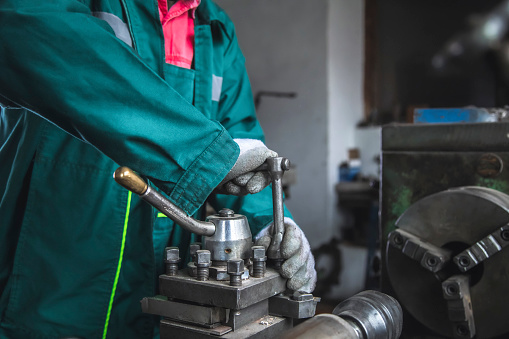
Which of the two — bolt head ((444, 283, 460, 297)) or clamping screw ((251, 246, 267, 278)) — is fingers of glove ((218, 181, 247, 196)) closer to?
clamping screw ((251, 246, 267, 278))

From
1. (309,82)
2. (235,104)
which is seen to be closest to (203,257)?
(235,104)

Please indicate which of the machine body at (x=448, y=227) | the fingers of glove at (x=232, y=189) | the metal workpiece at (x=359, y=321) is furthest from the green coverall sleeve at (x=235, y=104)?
the metal workpiece at (x=359, y=321)

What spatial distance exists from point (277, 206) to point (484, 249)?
420mm

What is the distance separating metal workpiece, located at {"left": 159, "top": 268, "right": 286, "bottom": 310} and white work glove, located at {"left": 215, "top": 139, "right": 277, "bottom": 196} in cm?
19

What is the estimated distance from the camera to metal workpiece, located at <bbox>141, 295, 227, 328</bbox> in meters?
0.69

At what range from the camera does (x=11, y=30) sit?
702 mm

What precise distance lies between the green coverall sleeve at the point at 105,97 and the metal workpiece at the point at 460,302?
20.2 inches

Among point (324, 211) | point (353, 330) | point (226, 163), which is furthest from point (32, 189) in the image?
point (324, 211)

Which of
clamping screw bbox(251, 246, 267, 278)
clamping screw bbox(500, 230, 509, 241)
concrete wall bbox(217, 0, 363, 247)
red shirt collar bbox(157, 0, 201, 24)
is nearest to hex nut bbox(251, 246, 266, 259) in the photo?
clamping screw bbox(251, 246, 267, 278)

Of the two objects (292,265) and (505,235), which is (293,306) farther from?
(505,235)

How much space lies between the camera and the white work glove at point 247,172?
827 millimetres

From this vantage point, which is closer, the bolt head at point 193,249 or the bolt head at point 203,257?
the bolt head at point 203,257

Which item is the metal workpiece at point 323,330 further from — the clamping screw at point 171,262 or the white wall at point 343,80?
the white wall at point 343,80

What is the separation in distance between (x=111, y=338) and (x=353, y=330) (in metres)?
0.60
